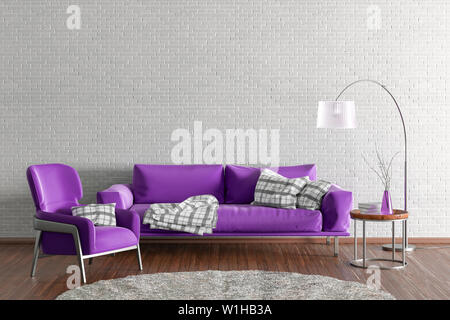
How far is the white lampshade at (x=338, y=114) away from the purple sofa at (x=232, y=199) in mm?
662

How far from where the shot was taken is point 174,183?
234 inches

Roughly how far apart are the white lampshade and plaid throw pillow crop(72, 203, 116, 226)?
7.55ft

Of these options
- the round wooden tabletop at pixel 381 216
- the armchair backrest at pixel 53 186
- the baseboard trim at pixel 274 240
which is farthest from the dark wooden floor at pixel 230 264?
the armchair backrest at pixel 53 186

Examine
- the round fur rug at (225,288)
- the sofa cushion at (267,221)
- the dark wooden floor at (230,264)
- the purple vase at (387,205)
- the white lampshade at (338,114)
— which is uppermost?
the white lampshade at (338,114)

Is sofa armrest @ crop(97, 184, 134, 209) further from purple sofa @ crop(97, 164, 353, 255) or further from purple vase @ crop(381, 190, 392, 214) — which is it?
purple vase @ crop(381, 190, 392, 214)

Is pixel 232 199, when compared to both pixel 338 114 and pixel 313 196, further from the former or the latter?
pixel 338 114

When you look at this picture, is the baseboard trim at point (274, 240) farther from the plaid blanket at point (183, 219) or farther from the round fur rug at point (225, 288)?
the round fur rug at point (225, 288)

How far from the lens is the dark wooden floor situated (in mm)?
4352

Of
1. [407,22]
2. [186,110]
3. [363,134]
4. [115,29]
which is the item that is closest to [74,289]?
[186,110]

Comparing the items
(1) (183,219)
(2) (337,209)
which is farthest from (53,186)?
(2) (337,209)

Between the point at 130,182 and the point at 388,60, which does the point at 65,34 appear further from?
the point at 388,60

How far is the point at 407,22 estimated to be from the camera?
6262 mm

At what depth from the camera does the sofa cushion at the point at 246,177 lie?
5938 mm
